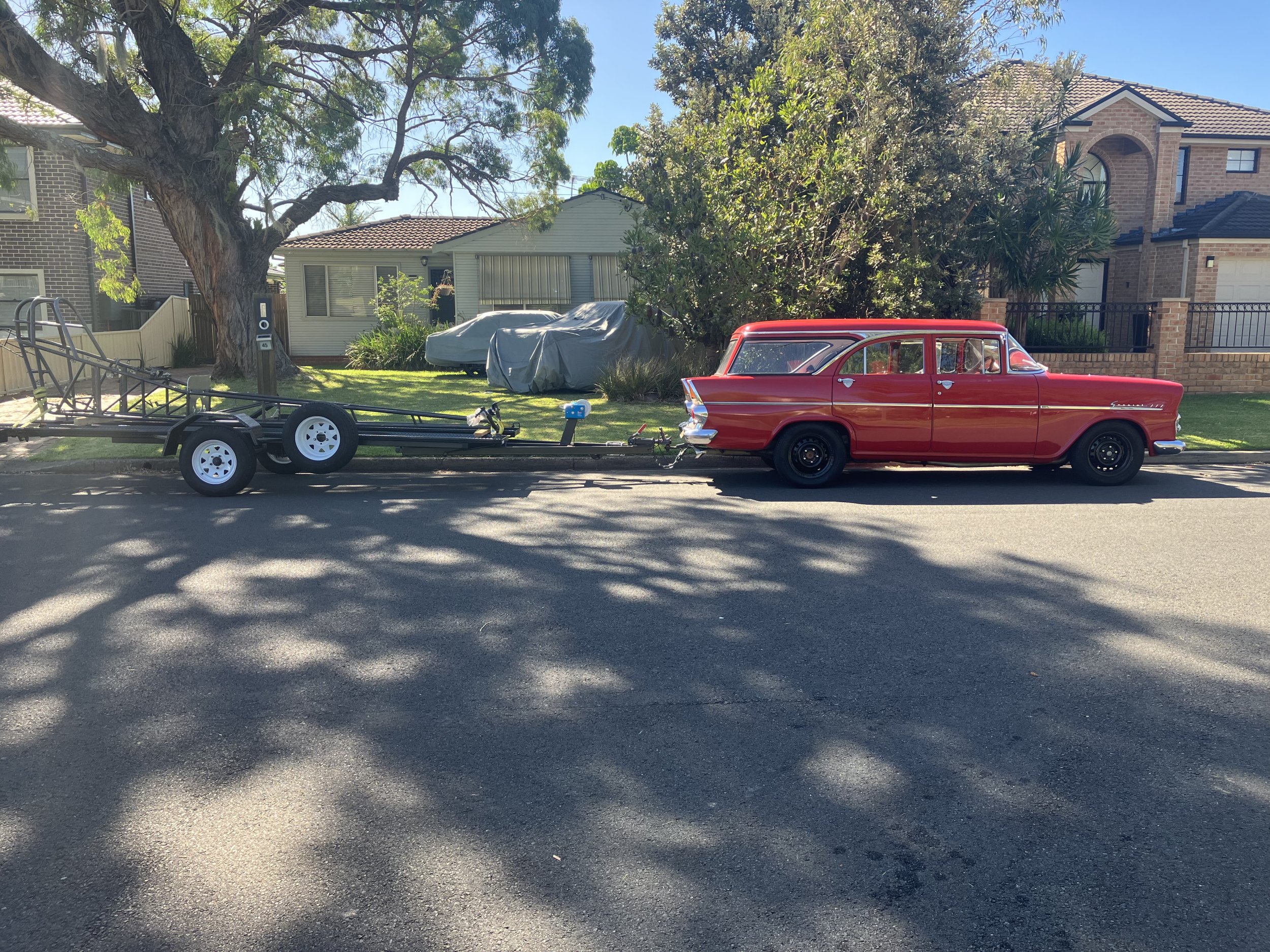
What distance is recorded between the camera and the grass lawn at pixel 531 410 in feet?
A: 41.9

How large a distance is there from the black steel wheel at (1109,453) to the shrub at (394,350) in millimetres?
17238

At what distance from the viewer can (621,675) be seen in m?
5.06

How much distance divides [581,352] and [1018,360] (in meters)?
10.2

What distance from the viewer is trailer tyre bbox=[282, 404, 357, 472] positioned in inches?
401

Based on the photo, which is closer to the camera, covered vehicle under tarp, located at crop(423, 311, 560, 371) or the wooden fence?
Answer: the wooden fence

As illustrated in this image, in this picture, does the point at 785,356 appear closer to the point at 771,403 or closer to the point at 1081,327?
the point at 771,403

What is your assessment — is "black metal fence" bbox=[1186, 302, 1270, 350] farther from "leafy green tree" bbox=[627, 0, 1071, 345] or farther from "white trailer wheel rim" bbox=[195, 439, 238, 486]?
"white trailer wheel rim" bbox=[195, 439, 238, 486]

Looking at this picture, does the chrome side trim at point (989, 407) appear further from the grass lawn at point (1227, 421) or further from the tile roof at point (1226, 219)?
the tile roof at point (1226, 219)

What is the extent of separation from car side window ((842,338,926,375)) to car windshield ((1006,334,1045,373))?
894 mm

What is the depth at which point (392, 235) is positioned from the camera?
101ft

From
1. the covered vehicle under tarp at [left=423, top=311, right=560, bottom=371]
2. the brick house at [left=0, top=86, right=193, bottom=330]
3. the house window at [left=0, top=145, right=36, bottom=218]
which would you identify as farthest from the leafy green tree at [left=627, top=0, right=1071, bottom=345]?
the house window at [left=0, top=145, right=36, bottom=218]

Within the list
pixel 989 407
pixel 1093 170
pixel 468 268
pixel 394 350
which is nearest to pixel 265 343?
pixel 989 407

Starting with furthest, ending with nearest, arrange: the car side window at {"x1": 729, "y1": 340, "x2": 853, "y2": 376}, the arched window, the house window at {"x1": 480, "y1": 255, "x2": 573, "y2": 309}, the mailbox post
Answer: the house window at {"x1": 480, "y1": 255, "x2": 573, "y2": 309} → the arched window → the mailbox post → the car side window at {"x1": 729, "y1": 340, "x2": 853, "y2": 376}

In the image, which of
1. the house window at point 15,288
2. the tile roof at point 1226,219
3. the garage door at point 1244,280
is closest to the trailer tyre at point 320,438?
the house window at point 15,288
